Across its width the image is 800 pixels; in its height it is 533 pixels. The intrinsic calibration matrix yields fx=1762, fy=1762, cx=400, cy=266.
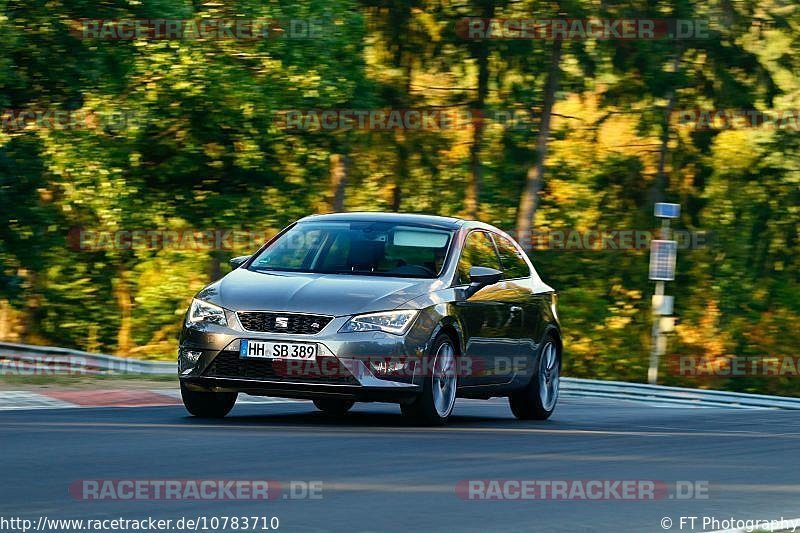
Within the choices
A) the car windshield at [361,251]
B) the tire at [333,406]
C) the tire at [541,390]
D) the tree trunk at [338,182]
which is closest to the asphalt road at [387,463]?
the tire at [541,390]

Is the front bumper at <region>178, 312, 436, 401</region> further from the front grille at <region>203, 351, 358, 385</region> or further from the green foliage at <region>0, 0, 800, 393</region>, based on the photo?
the green foliage at <region>0, 0, 800, 393</region>

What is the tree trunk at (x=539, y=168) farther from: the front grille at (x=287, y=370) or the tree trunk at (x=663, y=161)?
the front grille at (x=287, y=370)

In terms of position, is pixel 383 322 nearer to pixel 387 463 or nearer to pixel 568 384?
pixel 387 463

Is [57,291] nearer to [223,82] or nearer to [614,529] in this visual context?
[223,82]

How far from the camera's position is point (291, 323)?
12664 millimetres

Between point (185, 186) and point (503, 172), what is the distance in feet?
32.0

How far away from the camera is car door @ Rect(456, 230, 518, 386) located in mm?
14023

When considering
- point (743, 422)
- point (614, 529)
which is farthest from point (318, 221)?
point (614, 529)

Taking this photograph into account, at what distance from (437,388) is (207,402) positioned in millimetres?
1785

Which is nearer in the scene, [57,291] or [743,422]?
[743,422]

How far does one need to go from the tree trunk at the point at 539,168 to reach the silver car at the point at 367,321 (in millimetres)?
27686

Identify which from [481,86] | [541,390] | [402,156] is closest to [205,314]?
[541,390]

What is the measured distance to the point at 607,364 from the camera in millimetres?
46781

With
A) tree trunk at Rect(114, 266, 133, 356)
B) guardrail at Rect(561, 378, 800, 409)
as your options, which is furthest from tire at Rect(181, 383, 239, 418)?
tree trunk at Rect(114, 266, 133, 356)
